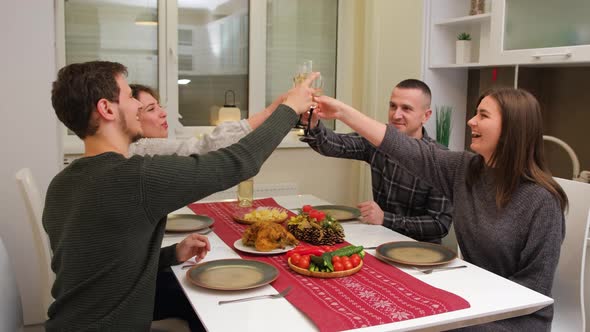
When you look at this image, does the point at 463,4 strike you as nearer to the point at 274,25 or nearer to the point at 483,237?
the point at 274,25

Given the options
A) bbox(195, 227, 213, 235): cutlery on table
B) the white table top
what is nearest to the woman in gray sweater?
the white table top

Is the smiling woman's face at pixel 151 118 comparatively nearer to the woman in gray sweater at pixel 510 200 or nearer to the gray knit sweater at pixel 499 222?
the gray knit sweater at pixel 499 222

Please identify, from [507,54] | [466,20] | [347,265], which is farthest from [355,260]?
[466,20]

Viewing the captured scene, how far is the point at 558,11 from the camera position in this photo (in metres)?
2.75

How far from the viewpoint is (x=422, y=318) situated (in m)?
1.38

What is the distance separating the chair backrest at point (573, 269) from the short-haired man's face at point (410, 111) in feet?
2.60

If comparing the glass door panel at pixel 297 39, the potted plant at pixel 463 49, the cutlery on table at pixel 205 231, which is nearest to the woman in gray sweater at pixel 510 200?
the cutlery on table at pixel 205 231

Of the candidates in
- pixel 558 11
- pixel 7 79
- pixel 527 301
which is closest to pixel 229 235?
pixel 527 301

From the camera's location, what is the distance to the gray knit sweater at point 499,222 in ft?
5.63

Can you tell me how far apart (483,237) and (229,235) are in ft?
2.93

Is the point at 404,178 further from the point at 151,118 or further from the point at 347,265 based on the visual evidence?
the point at 151,118

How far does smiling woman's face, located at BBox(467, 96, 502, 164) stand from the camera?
6.10 feet

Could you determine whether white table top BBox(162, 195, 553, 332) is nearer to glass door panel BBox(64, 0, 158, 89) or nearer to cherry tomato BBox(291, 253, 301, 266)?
cherry tomato BBox(291, 253, 301, 266)

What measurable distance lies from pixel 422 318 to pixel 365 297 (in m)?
0.17
